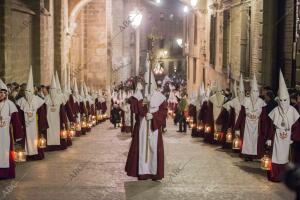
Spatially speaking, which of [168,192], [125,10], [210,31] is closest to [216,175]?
[168,192]

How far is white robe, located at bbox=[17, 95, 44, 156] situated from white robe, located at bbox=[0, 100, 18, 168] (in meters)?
1.96

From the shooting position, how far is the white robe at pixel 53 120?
1595 cm

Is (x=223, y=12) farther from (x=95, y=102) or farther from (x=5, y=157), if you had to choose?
(x=5, y=157)

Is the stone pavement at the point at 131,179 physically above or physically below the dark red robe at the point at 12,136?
below

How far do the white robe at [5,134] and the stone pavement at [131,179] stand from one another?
43cm

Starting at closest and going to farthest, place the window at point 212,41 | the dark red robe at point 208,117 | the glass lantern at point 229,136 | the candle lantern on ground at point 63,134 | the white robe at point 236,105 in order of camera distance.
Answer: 1. the white robe at point 236,105
2. the candle lantern on ground at point 63,134
3. the glass lantern at point 229,136
4. the dark red robe at point 208,117
5. the window at point 212,41

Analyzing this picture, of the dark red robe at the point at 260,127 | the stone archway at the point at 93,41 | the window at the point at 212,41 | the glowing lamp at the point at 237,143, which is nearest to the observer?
the dark red robe at the point at 260,127

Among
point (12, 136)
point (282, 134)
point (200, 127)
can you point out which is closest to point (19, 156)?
point (12, 136)

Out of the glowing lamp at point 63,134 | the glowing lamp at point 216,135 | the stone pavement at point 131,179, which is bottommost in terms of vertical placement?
the stone pavement at point 131,179

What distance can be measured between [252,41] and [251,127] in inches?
286

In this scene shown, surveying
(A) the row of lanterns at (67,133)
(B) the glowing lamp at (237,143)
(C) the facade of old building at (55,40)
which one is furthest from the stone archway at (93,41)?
(B) the glowing lamp at (237,143)

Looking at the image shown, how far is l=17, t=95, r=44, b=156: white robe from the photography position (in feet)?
45.1

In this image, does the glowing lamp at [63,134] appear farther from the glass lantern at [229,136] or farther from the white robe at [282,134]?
the white robe at [282,134]

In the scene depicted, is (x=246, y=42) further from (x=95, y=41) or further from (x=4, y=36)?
(x=95, y=41)
